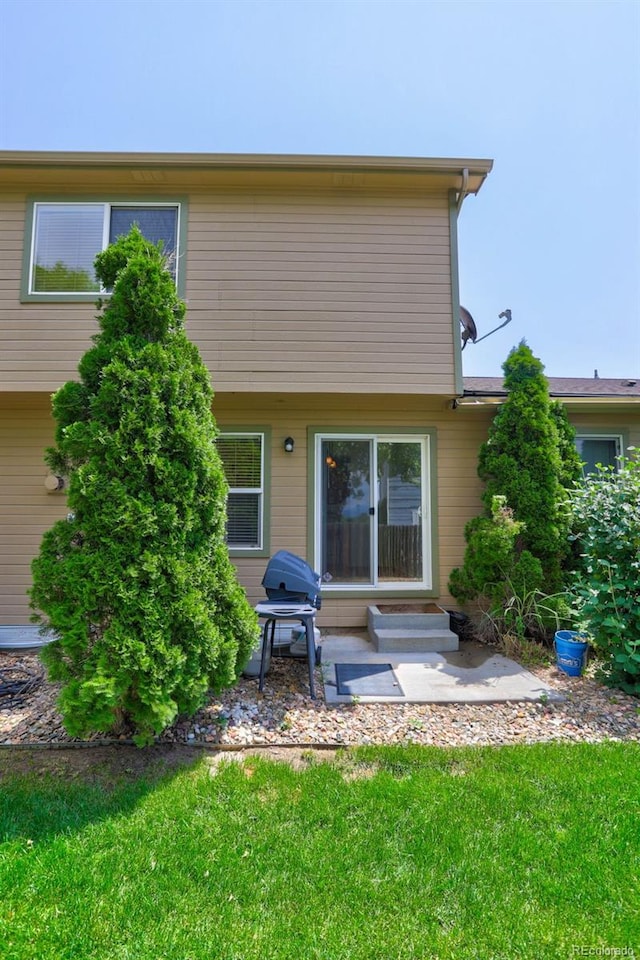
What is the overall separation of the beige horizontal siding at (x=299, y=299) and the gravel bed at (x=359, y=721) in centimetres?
343

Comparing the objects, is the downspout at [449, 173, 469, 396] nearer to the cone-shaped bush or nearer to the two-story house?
the two-story house

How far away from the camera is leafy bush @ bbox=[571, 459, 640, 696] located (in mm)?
3887

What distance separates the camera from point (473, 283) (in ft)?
34.6

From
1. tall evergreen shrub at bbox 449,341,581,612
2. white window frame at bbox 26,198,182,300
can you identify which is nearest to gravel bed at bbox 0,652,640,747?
tall evergreen shrub at bbox 449,341,581,612

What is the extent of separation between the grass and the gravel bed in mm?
348

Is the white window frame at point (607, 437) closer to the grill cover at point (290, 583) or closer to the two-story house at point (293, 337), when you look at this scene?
the two-story house at point (293, 337)

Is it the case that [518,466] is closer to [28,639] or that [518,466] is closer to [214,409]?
[214,409]

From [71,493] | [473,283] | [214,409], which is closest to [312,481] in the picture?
[214,409]

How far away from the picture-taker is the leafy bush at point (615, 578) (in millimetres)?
3887

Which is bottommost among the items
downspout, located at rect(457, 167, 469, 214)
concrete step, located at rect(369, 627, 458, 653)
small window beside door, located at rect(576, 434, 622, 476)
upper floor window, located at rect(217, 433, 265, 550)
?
concrete step, located at rect(369, 627, 458, 653)

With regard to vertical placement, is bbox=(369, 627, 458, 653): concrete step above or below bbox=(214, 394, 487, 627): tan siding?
below

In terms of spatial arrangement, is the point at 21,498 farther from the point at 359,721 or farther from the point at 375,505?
the point at 359,721

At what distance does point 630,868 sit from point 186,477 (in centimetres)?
299

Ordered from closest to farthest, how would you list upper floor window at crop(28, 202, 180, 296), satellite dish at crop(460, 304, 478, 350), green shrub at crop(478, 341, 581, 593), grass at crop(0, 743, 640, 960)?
grass at crop(0, 743, 640, 960)
green shrub at crop(478, 341, 581, 593)
upper floor window at crop(28, 202, 180, 296)
satellite dish at crop(460, 304, 478, 350)
